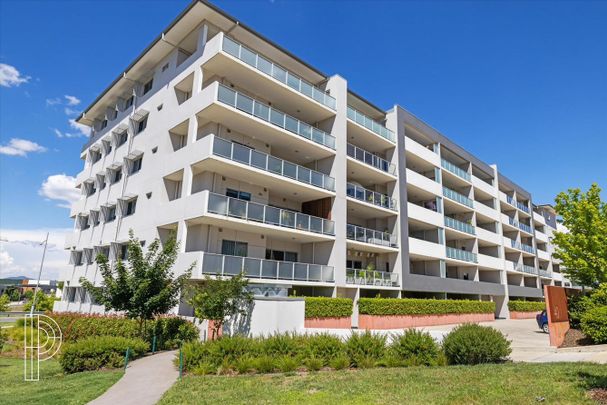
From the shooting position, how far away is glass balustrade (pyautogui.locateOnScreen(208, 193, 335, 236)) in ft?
66.2

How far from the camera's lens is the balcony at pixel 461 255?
36.3 meters

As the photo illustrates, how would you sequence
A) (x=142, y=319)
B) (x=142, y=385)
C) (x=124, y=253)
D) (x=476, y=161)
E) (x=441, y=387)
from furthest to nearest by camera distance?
(x=476, y=161) → (x=124, y=253) → (x=142, y=319) → (x=142, y=385) → (x=441, y=387)

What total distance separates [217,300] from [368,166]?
18.3m

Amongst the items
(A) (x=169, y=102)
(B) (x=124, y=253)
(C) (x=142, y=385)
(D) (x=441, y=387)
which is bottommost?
(C) (x=142, y=385)

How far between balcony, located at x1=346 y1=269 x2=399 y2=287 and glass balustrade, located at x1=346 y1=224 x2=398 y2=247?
228cm

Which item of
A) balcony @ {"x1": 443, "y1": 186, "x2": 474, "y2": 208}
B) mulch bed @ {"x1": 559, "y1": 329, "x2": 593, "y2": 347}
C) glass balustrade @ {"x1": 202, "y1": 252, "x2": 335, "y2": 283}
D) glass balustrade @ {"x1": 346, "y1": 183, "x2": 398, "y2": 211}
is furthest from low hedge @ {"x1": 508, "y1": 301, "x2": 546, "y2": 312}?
glass balustrade @ {"x1": 202, "y1": 252, "x2": 335, "y2": 283}

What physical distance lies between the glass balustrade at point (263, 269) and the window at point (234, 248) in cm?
239

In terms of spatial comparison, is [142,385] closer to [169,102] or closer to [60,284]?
[169,102]

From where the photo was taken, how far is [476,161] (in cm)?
4675

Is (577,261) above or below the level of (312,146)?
below

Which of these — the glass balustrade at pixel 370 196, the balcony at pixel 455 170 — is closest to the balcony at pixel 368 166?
the glass balustrade at pixel 370 196

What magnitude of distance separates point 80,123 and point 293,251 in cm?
2787

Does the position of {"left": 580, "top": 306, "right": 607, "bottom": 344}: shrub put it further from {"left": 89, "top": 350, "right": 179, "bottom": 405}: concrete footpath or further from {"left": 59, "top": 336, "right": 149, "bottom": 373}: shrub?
{"left": 59, "top": 336, "right": 149, "bottom": 373}: shrub

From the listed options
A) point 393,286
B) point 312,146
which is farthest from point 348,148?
point 393,286
